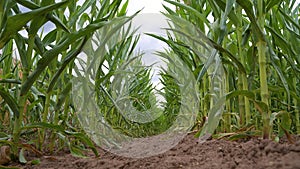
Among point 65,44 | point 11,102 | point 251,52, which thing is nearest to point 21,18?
point 65,44

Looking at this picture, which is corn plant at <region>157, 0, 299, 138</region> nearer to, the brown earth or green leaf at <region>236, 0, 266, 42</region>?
green leaf at <region>236, 0, 266, 42</region>

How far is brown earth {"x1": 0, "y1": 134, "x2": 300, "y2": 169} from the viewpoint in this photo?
0.44 meters

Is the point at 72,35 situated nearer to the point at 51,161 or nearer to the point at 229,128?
the point at 51,161

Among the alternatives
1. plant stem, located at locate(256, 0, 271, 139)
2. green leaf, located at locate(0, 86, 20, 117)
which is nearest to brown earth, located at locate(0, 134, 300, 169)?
plant stem, located at locate(256, 0, 271, 139)

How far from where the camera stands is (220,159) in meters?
0.60

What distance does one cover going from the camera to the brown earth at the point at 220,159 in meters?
0.44

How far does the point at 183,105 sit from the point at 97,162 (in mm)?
302

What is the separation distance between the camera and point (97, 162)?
0.77 meters

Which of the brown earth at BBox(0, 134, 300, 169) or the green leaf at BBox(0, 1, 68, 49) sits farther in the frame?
the green leaf at BBox(0, 1, 68, 49)

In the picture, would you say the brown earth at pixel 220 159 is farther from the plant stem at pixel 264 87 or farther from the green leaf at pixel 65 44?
the green leaf at pixel 65 44

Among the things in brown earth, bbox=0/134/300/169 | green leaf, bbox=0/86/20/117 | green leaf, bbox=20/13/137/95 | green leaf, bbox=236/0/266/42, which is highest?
green leaf, bbox=236/0/266/42

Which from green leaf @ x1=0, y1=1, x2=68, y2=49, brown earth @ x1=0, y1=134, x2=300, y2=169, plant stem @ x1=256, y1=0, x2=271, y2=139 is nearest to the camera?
brown earth @ x1=0, y1=134, x2=300, y2=169

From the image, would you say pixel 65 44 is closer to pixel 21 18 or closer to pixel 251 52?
pixel 21 18

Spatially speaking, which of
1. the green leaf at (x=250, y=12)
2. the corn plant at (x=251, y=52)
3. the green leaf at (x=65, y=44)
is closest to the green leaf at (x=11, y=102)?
the green leaf at (x=65, y=44)
